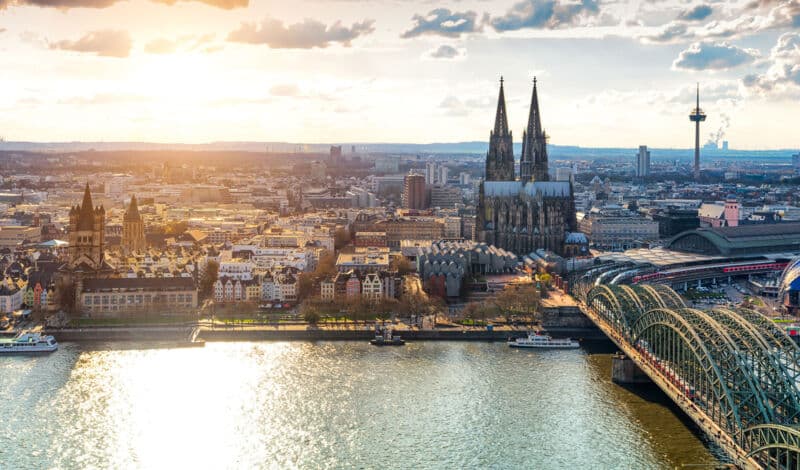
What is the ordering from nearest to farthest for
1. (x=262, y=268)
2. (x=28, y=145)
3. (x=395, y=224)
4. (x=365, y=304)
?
(x=365, y=304) < (x=262, y=268) < (x=395, y=224) < (x=28, y=145)

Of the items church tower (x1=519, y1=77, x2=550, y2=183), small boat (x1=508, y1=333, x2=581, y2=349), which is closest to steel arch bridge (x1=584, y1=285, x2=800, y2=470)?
small boat (x1=508, y1=333, x2=581, y2=349)

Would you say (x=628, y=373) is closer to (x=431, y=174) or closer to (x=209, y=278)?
(x=209, y=278)

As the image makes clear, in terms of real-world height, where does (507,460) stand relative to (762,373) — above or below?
below

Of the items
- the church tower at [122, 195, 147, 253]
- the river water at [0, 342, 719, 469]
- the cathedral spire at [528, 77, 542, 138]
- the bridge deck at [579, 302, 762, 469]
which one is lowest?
the river water at [0, 342, 719, 469]

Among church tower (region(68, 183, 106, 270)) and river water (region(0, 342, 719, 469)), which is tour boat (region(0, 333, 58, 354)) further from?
church tower (region(68, 183, 106, 270))

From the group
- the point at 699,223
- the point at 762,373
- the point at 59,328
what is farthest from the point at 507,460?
the point at 699,223

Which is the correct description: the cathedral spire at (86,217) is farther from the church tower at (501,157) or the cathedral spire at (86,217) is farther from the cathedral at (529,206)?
the church tower at (501,157)

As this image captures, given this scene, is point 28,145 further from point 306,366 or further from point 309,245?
point 306,366
